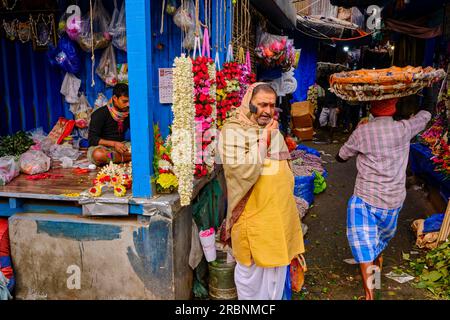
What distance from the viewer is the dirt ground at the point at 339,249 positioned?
170 inches

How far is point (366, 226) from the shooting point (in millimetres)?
3941

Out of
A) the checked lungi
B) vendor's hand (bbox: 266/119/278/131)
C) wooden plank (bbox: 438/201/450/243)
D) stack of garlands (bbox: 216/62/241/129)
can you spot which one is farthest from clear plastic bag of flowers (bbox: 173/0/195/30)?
wooden plank (bbox: 438/201/450/243)

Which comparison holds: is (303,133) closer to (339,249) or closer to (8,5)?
(339,249)

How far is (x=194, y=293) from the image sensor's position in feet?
13.7

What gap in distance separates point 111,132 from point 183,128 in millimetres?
2216

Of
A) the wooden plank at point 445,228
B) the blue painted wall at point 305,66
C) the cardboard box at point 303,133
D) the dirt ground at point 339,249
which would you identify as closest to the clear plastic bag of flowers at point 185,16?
the dirt ground at point 339,249

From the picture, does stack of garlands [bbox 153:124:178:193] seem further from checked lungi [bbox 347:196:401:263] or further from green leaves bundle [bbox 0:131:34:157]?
green leaves bundle [bbox 0:131:34:157]

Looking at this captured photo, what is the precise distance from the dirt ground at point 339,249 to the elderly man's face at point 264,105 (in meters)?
2.08

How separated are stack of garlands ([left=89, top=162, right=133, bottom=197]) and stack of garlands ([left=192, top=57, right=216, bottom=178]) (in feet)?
2.33

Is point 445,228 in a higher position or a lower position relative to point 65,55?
lower

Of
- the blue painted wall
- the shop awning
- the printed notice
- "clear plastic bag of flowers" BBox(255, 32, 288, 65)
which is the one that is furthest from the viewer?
the blue painted wall

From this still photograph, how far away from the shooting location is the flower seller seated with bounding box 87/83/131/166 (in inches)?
197

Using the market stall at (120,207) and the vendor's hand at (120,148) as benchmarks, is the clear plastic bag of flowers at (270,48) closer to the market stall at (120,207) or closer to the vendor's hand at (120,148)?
the market stall at (120,207)

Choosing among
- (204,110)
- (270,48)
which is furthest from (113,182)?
(270,48)
